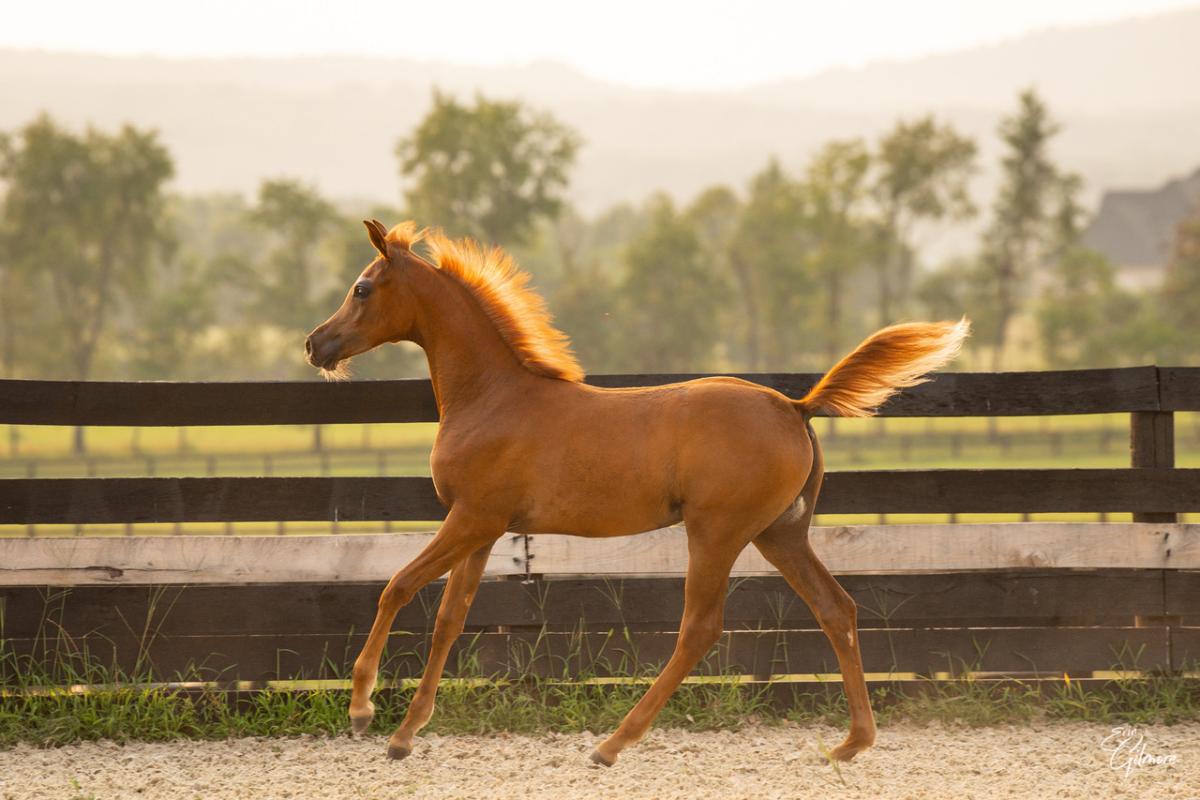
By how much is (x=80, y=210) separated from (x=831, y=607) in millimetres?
44642

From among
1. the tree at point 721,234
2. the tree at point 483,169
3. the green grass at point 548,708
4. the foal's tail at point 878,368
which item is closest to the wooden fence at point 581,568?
the green grass at point 548,708

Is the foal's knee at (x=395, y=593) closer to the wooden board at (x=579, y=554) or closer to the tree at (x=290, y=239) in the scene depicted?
the wooden board at (x=579, y=554)

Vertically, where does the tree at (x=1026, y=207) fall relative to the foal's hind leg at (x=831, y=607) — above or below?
above

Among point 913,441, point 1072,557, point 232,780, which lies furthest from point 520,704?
point 913,441

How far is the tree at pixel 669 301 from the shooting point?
4941 cm

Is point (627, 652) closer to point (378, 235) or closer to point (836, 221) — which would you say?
point (378, 235)

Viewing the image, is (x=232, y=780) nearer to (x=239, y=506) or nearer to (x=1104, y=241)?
(x=239, y=506)

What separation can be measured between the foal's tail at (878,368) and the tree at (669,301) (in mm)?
43916

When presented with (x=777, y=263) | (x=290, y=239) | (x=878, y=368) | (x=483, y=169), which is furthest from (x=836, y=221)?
(x=878, y=368)

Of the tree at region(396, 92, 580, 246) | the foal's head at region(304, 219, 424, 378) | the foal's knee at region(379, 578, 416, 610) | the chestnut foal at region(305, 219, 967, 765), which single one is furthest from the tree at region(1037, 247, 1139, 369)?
the foal's knee at region(379, 578, 416, 610)

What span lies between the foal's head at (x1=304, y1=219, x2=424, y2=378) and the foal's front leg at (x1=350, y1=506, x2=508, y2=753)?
2.46ft

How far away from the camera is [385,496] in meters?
5.69

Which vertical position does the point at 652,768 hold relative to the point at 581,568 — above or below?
below

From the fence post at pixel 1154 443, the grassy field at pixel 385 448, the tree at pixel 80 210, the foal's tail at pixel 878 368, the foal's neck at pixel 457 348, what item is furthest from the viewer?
the tree at pixel 80 210
